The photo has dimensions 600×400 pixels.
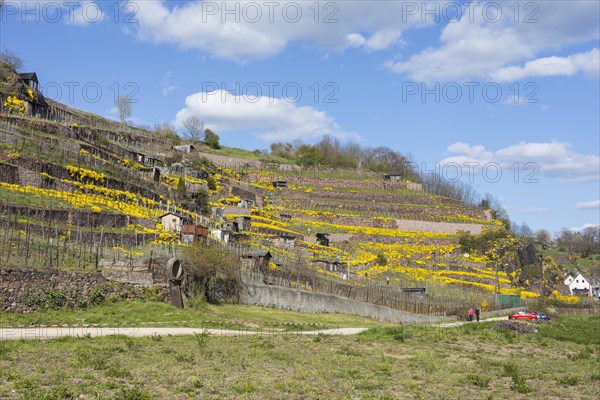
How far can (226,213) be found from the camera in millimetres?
94000

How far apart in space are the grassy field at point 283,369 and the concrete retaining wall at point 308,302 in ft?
56.9

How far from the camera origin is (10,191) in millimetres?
53312

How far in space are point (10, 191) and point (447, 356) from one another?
44.0 metres

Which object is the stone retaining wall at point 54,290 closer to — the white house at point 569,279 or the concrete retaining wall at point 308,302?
the concrete retaining wall at point 308,302

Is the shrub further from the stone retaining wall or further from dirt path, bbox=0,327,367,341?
dirt path, bbox=0,327,367,341

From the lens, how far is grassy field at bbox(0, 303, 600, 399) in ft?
48.9

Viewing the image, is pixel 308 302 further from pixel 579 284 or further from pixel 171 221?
pixel 579 284

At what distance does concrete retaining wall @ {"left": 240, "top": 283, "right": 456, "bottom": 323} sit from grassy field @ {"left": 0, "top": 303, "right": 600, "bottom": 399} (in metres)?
17.3

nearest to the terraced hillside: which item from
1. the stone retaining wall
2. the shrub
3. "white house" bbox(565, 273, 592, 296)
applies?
the stone retaining wall

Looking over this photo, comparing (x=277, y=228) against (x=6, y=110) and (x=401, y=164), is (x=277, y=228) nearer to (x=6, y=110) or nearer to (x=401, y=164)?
(x=6, y=110)

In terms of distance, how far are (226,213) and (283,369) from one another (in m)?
76.1

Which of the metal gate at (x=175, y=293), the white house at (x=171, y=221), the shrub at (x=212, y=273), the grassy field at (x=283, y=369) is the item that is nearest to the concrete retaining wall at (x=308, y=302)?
the shrub at (x=212, y=273)

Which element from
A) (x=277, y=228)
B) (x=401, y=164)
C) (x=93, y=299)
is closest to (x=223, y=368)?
(x=93, y=299)

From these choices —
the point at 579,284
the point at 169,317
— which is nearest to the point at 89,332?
the point at 169,317
